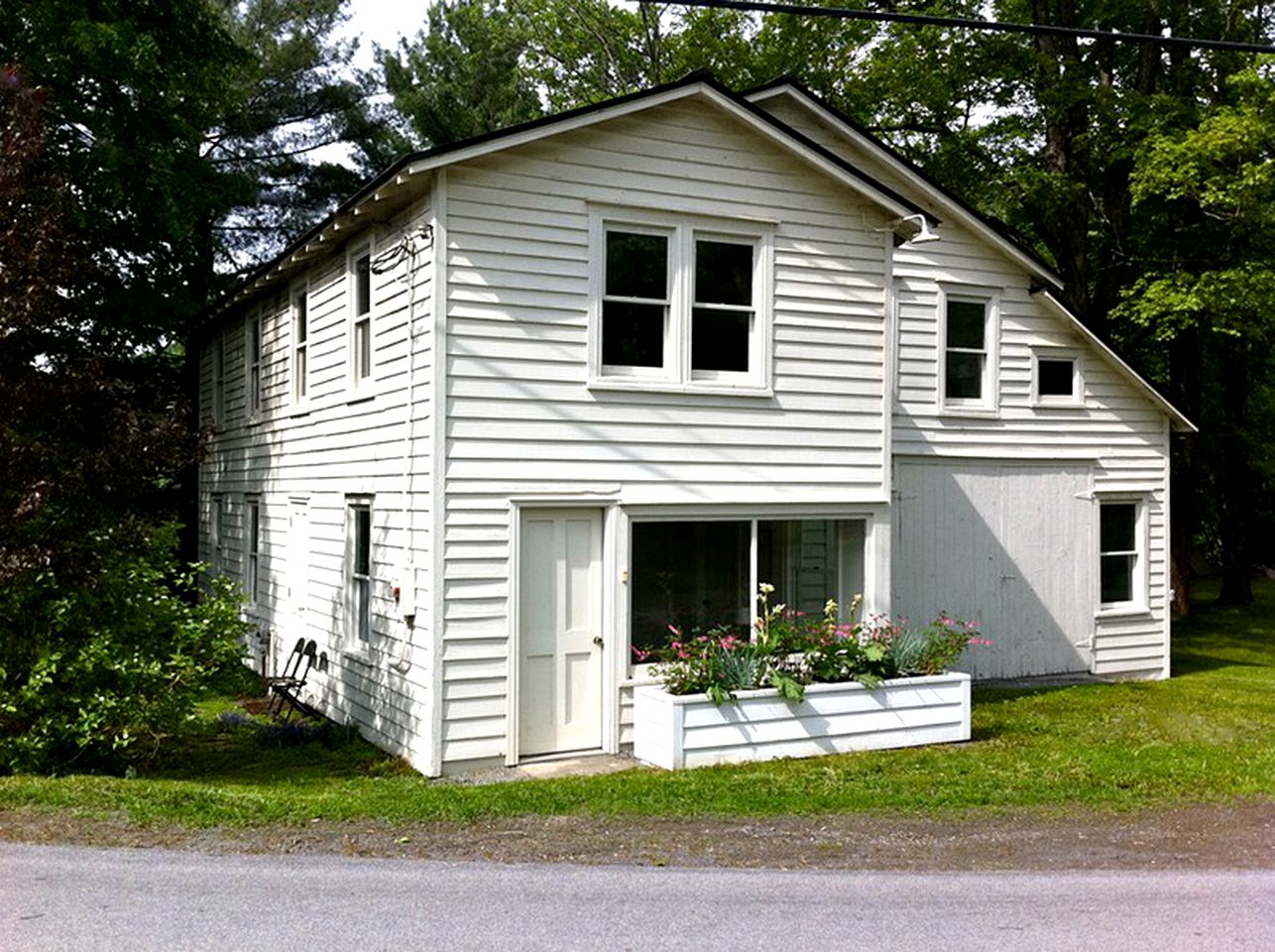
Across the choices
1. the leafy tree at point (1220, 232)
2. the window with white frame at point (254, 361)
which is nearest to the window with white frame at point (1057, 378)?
the leafy tree at point (1220, 232)

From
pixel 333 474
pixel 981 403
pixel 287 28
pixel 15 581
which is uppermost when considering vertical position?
pixel 287 28

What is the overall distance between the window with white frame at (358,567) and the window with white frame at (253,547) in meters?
4.72

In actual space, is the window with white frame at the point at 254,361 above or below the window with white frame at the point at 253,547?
above

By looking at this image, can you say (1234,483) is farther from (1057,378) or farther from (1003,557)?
(1003,557)

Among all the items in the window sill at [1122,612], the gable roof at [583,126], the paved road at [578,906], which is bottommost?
the paved road at [578,906]

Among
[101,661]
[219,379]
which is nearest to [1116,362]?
[101,661]

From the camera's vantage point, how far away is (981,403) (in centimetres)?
1611

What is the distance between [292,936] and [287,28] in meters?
29.2

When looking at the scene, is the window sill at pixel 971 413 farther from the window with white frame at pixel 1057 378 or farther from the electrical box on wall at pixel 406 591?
the electrical box on wall at pixel 406 591

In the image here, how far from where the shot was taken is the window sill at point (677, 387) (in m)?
11.2

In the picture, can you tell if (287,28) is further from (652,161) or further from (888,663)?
(888,663)

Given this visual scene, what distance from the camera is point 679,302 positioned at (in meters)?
11.5

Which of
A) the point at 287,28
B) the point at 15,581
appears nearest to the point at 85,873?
the point at 15,581

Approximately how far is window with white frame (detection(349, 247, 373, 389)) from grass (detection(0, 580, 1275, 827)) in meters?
3.82
